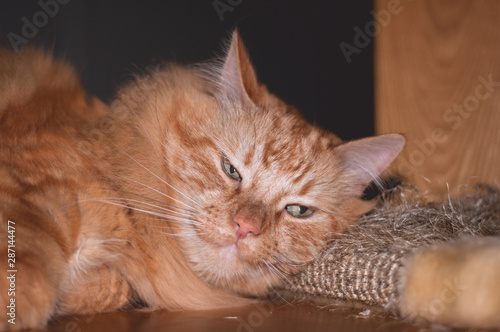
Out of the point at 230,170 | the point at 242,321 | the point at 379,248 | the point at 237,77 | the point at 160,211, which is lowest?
the point at 242,321

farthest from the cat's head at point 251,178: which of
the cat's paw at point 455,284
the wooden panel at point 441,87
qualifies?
the wooden panel at point 441,87

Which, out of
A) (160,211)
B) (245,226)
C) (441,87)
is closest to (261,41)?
(441,87)

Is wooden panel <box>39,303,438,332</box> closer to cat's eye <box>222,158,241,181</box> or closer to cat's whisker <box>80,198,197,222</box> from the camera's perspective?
cat's whisker <box>80,198,197,222</box>

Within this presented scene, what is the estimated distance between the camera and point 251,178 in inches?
62.6

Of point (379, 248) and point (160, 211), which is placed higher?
point (160, 211)

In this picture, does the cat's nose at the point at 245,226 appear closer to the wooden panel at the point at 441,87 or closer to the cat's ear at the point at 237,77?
the cat's ear at the point at 237,77

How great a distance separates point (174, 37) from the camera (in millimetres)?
3393

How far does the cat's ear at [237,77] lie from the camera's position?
1.69m

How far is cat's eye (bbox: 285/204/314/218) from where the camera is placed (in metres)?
1.63

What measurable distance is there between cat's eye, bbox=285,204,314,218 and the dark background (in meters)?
1.84

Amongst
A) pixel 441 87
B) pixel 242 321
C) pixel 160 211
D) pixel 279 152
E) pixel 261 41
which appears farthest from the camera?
pixel 261 41

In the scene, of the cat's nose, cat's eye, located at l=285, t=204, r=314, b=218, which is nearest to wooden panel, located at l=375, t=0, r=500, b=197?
cat's eye, located at l=285, t=204, r=314, b=218

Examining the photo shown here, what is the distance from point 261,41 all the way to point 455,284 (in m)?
2.63

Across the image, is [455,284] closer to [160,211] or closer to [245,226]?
[245,226]
